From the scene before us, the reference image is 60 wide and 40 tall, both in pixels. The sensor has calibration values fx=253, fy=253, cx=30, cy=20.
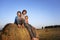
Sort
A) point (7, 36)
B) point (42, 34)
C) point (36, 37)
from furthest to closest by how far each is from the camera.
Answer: point (42, 34), point (36, 37), point (7, 36)

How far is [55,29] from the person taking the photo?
2436 cm

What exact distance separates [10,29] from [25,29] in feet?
2.54

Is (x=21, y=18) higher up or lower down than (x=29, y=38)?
higher up

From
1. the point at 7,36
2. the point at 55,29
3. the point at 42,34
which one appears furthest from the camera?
the point at 55,29

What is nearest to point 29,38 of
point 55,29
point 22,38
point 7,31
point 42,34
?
point 22,38

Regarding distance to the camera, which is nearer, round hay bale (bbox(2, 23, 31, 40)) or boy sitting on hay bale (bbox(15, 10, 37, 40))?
round hay bale (bbox(2, 23, 31, 40))

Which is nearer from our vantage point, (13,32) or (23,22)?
(13,32)

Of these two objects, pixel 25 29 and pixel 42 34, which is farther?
pixel 42 34

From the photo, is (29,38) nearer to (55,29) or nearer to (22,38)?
(22,38)

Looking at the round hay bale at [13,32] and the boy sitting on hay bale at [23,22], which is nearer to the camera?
the round hay bale at [13,32]

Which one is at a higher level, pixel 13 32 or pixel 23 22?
pixel 23 22

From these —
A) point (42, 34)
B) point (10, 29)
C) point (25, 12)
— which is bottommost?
point (42, 34)

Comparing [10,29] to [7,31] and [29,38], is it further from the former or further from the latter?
[29,38]

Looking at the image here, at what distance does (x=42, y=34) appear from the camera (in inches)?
862
